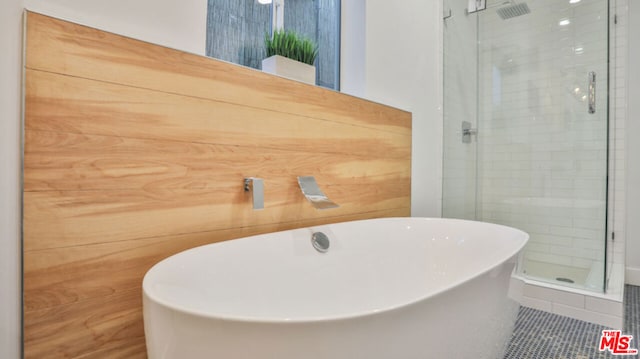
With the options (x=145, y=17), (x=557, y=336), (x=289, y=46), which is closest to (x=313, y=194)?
(x=289, y=46)

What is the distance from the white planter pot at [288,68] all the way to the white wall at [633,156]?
241cm

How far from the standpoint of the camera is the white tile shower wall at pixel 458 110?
2.60 metres

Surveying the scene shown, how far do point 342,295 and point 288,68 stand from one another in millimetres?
1014

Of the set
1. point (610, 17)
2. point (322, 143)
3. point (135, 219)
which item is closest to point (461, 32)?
point (610, 17)

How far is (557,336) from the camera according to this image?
1620mm

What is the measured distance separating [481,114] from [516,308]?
1.85 m

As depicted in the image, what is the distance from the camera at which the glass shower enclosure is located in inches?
84.5

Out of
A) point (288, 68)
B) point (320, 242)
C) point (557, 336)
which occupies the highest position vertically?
point (288, 68)

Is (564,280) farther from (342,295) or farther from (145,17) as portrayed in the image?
(145,17)

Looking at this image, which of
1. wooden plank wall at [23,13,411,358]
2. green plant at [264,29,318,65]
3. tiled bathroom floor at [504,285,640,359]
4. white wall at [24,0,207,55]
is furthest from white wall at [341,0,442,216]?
white wall at [24,0,207,55]

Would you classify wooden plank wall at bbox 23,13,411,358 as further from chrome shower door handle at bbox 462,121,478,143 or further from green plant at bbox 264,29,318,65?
chrome shower door handle at bbox 462,121,478,143

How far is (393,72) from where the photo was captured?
2.16m

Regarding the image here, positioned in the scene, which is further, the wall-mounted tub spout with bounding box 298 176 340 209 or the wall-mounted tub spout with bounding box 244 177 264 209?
the wall-mounted tub spout with bounding box 298 176 340 209

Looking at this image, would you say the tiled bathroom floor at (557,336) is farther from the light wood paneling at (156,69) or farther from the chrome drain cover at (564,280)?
the light wood paneling at (156,69)
